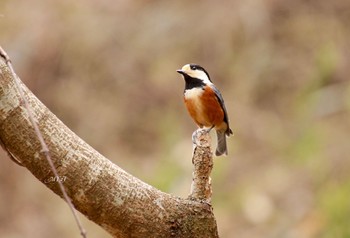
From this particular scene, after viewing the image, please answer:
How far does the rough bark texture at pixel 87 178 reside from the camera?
146 centimetres

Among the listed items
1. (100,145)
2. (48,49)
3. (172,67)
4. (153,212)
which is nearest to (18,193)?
(100,145)

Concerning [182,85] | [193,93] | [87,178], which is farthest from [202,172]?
[182,85]

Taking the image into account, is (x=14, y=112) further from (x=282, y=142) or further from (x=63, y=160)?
(x=282, y=142)

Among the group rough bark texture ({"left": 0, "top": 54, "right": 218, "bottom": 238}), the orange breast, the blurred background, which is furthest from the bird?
the blurred background

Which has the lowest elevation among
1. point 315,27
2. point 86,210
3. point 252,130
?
point 86,210

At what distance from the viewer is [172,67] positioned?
20.5 ft

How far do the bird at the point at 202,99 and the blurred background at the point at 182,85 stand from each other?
2980 millimetres

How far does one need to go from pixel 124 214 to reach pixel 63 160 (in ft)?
0.60

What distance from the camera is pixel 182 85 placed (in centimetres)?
608

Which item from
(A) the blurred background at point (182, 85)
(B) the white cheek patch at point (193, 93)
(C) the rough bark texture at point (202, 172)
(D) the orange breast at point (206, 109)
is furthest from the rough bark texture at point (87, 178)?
(A) the blurred background at point (182, 85)

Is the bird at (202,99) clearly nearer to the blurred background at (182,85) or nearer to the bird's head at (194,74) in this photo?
the bird's head at (194,74)

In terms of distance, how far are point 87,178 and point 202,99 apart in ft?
2.85

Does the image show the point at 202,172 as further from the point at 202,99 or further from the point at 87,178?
the point at 202,99

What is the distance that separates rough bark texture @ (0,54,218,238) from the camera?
1.46 m
